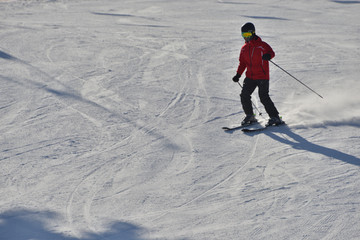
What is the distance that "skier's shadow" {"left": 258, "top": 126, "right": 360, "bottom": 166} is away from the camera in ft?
19.4

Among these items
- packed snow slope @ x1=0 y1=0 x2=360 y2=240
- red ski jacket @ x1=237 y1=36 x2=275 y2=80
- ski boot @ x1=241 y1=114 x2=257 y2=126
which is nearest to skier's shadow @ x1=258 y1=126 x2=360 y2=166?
packed snow slope @ x1=0 y1=0 x2=360 y2=240

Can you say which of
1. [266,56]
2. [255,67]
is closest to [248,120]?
[255,67]

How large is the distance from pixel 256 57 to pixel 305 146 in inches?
55.1

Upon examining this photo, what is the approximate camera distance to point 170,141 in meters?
6.80

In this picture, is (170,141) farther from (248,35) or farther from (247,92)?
(248,35)

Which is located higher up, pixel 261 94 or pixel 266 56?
pixel 266 56

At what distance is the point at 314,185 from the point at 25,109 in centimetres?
511

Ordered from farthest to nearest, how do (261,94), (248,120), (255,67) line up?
1. (248,120)
2. (261,94)
3. (255,67)

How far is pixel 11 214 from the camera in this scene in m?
4.79

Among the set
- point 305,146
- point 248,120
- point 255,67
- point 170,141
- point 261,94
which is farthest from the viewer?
point 248,120

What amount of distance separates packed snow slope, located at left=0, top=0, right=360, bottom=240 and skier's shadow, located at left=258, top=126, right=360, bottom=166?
24mm

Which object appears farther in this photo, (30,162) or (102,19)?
(102,19)

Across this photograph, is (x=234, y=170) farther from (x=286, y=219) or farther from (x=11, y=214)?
(x=11, y=214)

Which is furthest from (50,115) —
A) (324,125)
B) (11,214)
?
(324,125)
